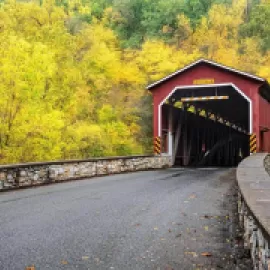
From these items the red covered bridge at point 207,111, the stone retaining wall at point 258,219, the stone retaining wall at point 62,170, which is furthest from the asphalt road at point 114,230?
the red covered bridge at point 207,111

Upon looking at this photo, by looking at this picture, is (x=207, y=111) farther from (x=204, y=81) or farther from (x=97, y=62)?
(x=97, y=62)

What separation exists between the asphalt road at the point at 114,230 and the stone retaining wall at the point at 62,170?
2.34 feet

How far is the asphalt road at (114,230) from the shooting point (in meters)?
4.17

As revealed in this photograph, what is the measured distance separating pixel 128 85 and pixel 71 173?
59.6 ft

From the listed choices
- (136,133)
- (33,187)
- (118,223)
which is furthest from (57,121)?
(136,133)

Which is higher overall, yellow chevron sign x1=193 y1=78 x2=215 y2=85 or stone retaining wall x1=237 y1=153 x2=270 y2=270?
yellow chevron sign x1=193 y1=78 x2=215 y2=85

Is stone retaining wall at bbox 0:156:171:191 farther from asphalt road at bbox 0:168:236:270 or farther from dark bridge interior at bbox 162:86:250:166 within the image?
dark bridge interior at bbox 162:86:250:166

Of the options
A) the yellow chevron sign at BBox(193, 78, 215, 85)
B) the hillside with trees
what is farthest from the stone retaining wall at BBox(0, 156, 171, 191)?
the yellow chevron sign at BBox(193, 78, 215, 85)

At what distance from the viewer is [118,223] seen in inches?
231

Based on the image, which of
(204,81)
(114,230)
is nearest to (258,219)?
(114,230)

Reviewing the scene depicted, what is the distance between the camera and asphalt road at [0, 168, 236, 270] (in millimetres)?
4172

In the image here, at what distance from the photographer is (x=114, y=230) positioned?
545 centimetres

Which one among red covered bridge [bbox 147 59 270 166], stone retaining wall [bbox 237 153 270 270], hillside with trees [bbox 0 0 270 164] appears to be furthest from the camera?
red covered bridge [bbox 147 59 270 166]

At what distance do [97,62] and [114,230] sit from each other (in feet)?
76.0
